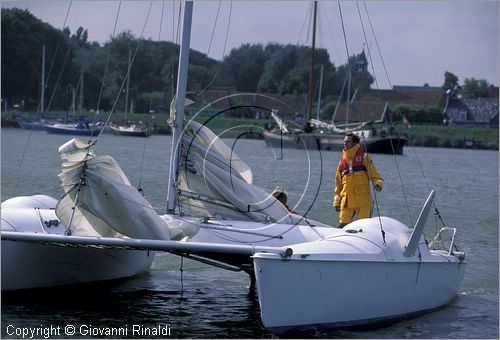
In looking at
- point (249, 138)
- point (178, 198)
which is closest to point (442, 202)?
point (178, 198)

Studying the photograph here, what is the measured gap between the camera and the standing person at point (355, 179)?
1271 cm

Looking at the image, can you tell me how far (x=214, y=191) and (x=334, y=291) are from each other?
2.63 m

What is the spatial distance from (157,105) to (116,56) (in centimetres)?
1635

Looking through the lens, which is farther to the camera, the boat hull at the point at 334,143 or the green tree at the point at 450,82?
the green tree at the point at 450,82

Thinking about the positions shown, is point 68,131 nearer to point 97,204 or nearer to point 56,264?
point 56,264

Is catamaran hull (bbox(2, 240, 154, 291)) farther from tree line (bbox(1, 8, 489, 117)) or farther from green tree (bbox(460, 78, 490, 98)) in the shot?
green tree (bbox(460, 78, 490, 98))

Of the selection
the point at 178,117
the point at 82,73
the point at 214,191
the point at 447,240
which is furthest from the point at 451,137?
the point at 178,117

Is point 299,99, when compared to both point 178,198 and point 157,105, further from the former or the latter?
point 178,198

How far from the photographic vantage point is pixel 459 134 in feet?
328

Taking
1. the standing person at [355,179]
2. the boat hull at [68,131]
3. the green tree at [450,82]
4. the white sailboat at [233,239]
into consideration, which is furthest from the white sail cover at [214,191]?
the green tree at [450,82]

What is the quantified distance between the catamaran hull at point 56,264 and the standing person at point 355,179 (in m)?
2.50

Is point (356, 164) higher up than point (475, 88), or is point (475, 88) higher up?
point (475, 88)

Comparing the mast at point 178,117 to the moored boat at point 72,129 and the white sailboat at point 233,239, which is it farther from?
the moored boat at point 72,129

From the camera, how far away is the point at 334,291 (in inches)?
418
